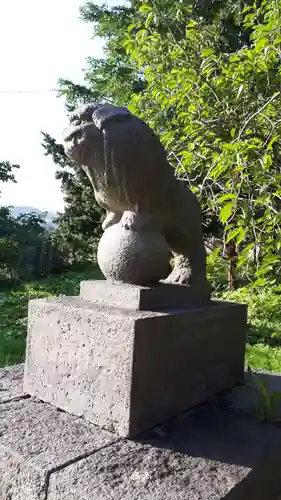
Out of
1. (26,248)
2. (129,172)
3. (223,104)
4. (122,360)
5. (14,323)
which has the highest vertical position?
(223,104)

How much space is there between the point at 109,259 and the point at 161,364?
20.9 inches

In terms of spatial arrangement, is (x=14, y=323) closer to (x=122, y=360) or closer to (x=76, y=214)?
(x=122, y=360)

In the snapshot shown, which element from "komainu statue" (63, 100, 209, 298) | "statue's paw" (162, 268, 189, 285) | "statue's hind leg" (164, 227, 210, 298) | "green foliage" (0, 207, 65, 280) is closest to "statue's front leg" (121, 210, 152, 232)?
"komainu statue" (63, 100, 209, 298)

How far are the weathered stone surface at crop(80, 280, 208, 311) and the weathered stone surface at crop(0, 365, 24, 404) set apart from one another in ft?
1.85

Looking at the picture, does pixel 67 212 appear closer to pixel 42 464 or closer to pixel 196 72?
pixel 196 72

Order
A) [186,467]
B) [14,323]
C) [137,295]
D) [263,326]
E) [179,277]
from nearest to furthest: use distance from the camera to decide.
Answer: [186,467]
[137,295]
[179,277]
[263,326]
[14,323]

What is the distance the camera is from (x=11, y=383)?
81.8 inches

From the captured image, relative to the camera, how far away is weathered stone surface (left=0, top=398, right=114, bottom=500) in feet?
4.26

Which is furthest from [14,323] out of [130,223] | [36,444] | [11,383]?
[36,444]

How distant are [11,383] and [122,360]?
0.85m

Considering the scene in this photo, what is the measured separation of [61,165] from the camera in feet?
44.7

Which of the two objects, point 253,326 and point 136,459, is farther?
point 253,326

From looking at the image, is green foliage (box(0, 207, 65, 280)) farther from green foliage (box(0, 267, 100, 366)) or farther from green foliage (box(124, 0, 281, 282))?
green foliage (box(124, 0, 281, 282))

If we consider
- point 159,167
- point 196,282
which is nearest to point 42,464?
point 196,282
